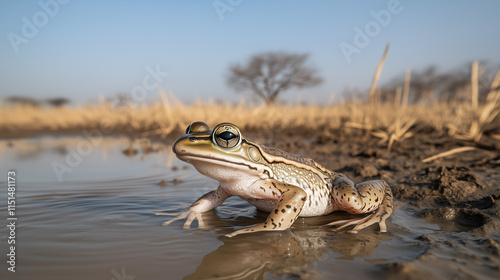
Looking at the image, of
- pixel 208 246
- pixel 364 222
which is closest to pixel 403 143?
pixel 364 222

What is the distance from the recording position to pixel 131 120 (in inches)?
524

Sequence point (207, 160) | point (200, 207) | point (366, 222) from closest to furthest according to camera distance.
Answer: point (207, 160)
point (366, 222)
point (200, 207)

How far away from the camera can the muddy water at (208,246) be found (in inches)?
68.9

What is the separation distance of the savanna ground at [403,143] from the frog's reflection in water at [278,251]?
0.46 metres

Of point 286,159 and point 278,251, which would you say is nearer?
point 278,251

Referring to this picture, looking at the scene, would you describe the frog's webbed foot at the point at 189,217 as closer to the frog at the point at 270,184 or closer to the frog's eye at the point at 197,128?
the frog at the point at 270,184

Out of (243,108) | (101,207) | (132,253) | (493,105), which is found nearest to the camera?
(132,253)

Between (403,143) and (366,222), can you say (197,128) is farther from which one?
(403,143)

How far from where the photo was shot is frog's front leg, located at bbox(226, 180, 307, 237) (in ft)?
7.84

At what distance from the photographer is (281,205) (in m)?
2.47

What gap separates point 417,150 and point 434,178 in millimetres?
2309

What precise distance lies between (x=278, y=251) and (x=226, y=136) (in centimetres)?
90

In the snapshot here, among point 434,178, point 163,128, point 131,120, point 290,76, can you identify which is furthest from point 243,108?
point 290,76

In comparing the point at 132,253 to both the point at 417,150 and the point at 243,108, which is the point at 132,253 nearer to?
the point at 417,150
